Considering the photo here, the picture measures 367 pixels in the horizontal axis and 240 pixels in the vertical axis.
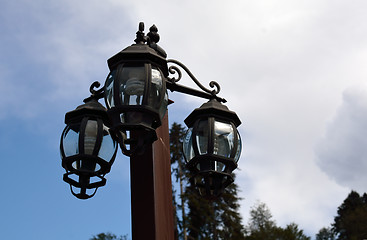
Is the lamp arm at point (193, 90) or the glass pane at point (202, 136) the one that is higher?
the lamp arm at point (193, 90)

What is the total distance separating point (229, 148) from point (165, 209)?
0.61m

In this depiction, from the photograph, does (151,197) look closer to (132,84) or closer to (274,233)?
(132,84)

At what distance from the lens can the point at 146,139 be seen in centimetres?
321

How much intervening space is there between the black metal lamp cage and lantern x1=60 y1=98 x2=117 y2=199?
560 millimetres

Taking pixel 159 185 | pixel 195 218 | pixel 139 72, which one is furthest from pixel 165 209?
pixel 195 218

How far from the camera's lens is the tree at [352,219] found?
2384 inches

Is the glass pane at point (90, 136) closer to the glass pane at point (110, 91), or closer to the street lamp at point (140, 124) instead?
the street lamp at point (140, 124)

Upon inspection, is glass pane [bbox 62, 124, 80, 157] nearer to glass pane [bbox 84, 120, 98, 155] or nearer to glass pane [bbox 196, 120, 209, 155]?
glass pane [bbox 84, 120, 98, 155]

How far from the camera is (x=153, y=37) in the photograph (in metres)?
4.18

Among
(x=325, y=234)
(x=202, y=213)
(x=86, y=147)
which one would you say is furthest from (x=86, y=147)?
(x=325, y=234)

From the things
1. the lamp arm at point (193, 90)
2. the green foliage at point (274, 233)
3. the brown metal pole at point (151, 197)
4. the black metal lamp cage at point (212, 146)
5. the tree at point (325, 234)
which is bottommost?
the brown metal pole at point (151, 197)

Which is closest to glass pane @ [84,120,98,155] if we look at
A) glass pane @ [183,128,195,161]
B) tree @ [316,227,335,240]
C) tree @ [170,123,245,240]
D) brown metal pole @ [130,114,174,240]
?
brown metal pole @ [130,114,174,240]

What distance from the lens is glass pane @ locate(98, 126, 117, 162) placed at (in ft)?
12.5

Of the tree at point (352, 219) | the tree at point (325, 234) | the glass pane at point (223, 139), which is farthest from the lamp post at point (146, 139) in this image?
the tree at point (325, 234)
